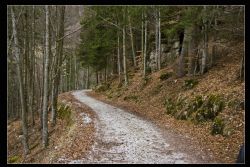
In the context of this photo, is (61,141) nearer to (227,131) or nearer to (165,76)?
(227,131)

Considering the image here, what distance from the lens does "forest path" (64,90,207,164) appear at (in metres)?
10.2

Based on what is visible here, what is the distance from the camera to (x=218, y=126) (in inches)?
482

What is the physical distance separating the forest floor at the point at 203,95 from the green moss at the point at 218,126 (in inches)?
6.2

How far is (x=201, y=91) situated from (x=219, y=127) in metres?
3.92

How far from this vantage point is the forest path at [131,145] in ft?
33.6

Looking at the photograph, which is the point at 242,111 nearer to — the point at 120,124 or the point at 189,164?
the point at 189,164

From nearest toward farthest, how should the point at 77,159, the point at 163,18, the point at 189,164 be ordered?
the point at 189,164, the point at 77,159, the point at 163,18

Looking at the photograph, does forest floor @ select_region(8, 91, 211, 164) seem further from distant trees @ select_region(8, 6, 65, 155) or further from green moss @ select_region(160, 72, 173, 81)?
green moss @ select_region(160, 72, 173, 81)

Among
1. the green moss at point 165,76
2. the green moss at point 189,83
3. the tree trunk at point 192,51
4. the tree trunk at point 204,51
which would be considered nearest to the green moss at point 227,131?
the green moss at point 189,83

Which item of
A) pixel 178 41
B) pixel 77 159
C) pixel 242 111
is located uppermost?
pixel 178 41

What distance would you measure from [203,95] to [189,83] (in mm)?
3017

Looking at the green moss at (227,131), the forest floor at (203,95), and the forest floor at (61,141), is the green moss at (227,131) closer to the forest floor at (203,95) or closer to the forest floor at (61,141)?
the forest floor at (203,95)

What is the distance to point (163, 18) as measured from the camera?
84.1 feet

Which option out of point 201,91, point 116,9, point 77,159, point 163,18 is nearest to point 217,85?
point 201,91
